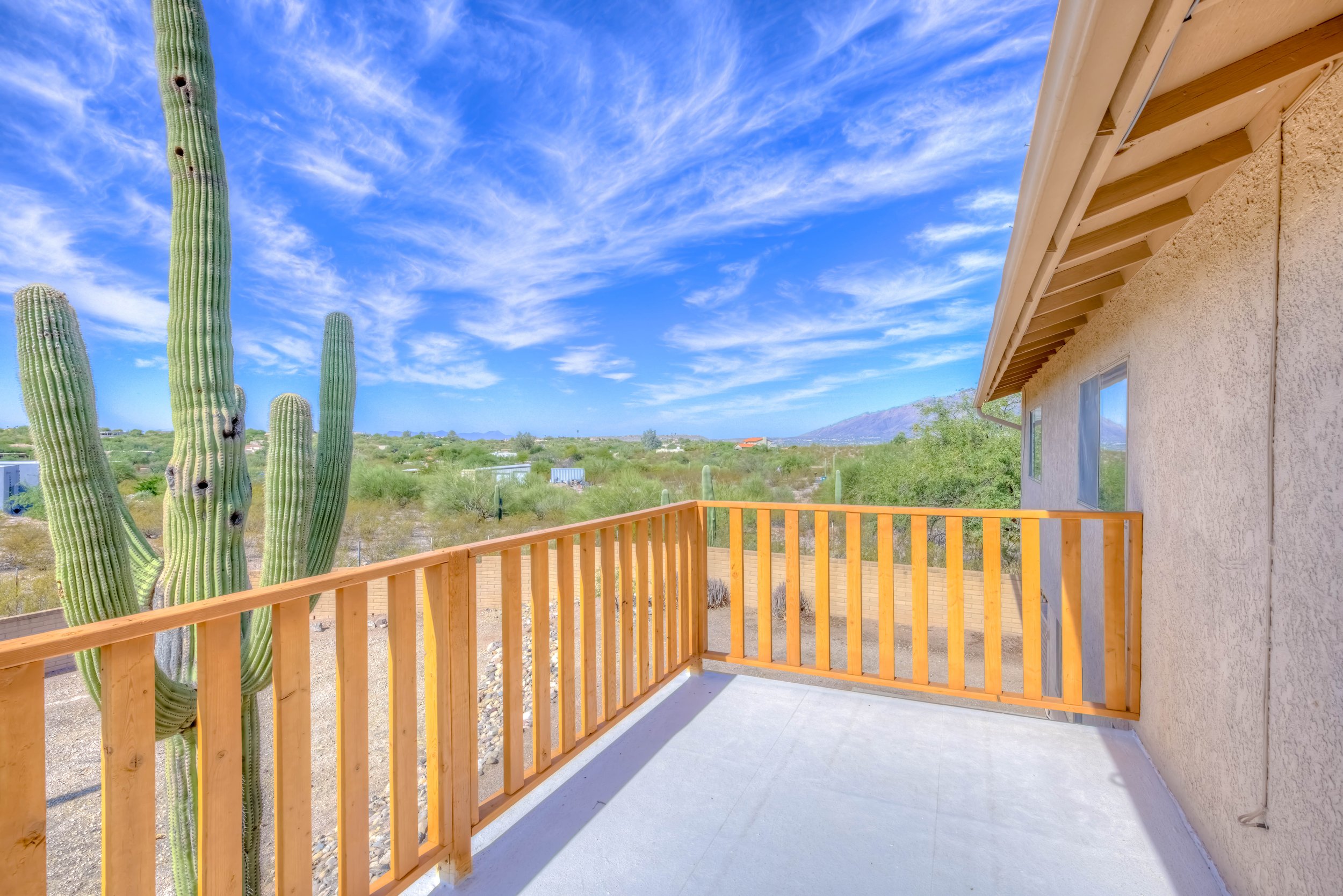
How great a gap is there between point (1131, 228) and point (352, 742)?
114 inches

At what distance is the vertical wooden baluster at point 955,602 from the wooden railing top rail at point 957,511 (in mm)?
93

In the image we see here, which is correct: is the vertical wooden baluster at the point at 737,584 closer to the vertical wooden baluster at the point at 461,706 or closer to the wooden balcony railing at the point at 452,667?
the wooden balcony railing at the point at 452,667

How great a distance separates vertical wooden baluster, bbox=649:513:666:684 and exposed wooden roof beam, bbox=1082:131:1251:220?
2096 mm

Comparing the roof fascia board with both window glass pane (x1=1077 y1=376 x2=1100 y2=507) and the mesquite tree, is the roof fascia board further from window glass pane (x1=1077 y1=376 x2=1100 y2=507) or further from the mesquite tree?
the mesquite tree

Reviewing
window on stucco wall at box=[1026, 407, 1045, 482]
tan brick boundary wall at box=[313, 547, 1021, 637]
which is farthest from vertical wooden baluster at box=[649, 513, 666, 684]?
tan brick boundary wall at box=[313, 547, 1021, 637]

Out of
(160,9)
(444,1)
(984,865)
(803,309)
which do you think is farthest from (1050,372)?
(803,309)

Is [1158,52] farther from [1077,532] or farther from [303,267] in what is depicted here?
[303,267]

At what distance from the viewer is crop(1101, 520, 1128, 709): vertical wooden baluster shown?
8.66 ft

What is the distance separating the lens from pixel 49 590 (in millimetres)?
10555

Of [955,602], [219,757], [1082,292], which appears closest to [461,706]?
[219,757]

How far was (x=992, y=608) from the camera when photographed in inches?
109

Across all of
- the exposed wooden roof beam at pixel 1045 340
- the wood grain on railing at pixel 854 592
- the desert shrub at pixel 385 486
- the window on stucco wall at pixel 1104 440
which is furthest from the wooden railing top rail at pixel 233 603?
the desert shrub at pixel 385 486

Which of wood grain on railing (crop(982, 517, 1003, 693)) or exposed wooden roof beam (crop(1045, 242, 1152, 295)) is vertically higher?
exposed wooden roof beam (crop(1045, 242, 1152, 295))

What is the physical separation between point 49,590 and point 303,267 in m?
19.2
